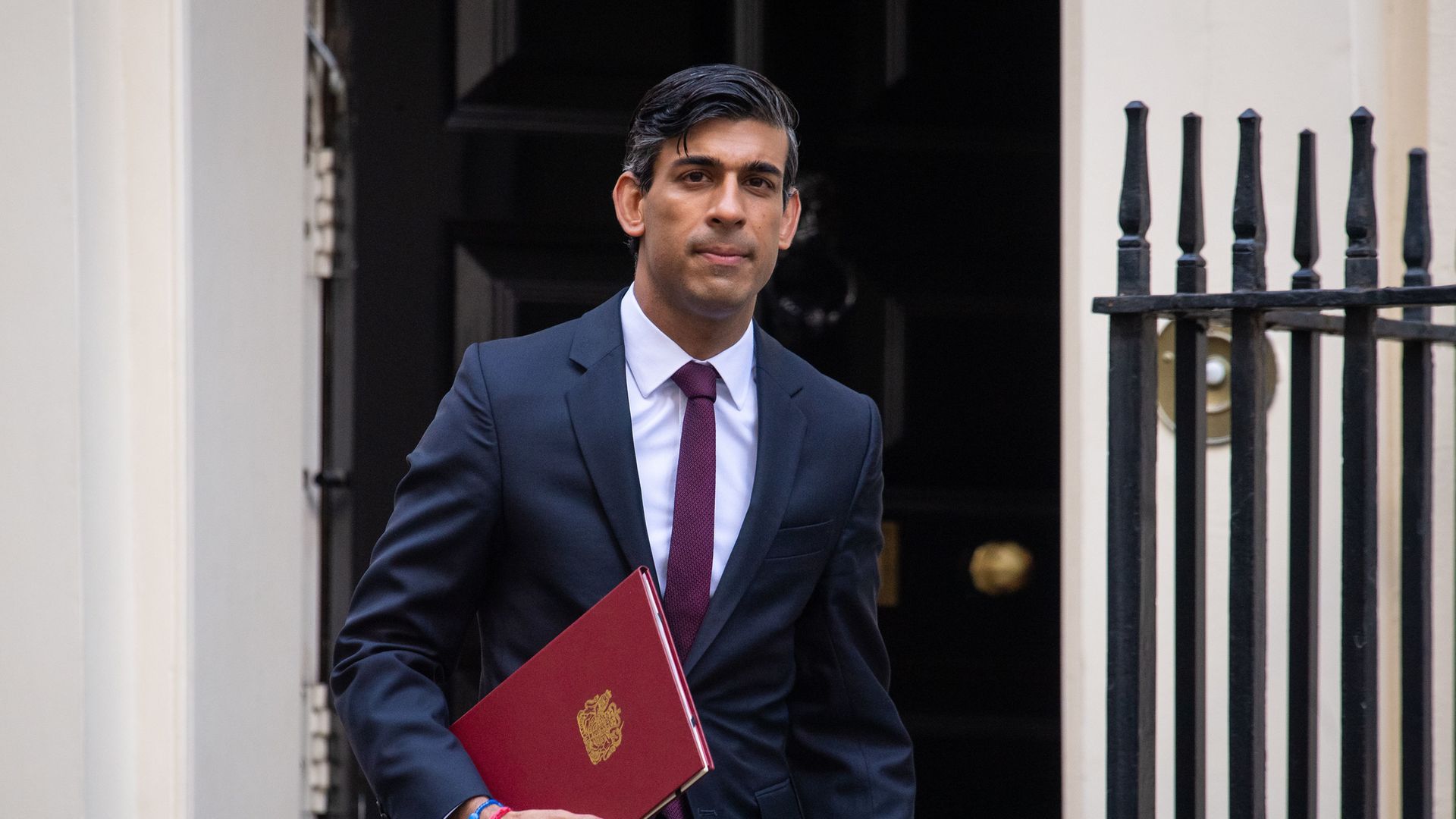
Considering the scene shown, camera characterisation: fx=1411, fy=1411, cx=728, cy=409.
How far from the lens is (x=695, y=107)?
157cm

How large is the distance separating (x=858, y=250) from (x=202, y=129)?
1.26 metres

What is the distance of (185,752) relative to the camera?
240 cm

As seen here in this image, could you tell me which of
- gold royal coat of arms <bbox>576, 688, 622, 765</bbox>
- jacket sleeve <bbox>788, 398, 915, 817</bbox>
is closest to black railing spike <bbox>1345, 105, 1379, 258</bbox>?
jacket sleeve <bbox>788, 398, 915, 817</bbox>

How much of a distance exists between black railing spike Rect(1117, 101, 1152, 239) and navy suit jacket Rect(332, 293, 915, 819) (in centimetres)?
42

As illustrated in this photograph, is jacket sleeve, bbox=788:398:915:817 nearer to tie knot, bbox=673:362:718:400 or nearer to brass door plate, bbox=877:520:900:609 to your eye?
tie knot, bbox=673:362:718:400

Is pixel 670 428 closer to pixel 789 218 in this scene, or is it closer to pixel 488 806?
pixel 789 218

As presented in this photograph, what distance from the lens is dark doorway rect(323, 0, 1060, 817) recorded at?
281cm

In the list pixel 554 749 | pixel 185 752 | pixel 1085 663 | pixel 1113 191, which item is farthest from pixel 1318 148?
pixel 185 752

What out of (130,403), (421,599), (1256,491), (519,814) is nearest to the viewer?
(519,814)

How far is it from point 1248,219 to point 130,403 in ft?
5.84

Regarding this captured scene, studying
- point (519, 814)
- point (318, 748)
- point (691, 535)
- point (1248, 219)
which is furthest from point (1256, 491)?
point (318, 748)

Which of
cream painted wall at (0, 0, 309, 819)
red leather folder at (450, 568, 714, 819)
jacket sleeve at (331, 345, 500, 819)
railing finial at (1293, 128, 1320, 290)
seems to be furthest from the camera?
cream painted wall at (0, 0, 309, 819)

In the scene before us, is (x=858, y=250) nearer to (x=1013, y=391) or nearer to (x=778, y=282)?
(x=778, y=282)

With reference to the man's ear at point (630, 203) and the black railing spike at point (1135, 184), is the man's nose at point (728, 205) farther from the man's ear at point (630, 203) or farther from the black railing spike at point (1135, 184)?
the black railing spike at point (1135, 184)
